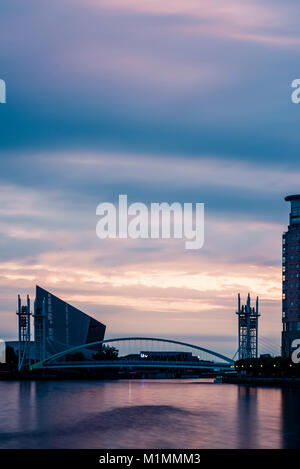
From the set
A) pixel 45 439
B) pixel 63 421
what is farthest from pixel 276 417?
pixel 45 439

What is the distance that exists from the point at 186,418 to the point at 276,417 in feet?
22.8

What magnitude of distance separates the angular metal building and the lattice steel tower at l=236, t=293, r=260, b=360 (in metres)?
40.4

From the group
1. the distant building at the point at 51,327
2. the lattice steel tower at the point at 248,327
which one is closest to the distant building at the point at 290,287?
the lattice steel tower at the point at 248,327

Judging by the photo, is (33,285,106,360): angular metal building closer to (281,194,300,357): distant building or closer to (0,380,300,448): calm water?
(281,194,300,357): distant building

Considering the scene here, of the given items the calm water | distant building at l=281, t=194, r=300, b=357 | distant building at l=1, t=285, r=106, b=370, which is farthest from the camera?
distant building at l=1, t=285, r=106, b=370

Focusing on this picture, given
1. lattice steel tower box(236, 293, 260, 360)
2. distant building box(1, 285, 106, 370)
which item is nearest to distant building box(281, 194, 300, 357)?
lattice steel tower box(236, 293, 260, 360)

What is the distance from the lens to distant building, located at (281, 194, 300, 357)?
12744 cm

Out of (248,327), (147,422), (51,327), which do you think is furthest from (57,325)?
(147,422)

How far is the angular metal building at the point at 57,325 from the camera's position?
6407 inches

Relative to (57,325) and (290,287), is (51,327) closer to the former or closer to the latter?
(57,325)

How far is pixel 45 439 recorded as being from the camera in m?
46.2

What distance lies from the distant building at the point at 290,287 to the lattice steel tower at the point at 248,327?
42.9 ft

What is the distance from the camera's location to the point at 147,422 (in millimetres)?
57062
